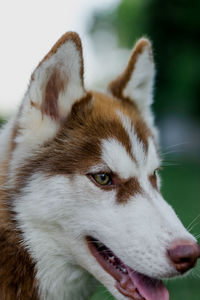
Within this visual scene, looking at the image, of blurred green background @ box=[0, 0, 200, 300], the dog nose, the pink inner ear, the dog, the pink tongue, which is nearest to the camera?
the dog nose

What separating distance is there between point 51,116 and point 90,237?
101 centimetres

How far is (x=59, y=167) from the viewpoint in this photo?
318 cm

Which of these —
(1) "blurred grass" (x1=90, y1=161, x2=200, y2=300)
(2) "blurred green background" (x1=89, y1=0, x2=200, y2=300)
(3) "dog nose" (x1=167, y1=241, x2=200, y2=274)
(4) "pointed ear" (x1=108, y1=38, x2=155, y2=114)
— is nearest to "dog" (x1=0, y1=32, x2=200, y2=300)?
(3) "dog nose" (x1=167, y1=241, x2=200, y2=274)

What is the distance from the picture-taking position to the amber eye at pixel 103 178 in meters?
3.13

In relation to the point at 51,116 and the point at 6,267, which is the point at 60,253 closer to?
the point at 6,267

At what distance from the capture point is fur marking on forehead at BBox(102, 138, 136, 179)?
125 inches

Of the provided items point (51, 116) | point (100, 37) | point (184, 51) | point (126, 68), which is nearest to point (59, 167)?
point (51, 116)

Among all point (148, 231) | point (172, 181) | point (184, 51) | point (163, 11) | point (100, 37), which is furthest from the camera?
point (100, 37)

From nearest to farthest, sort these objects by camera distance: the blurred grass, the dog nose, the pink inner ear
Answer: the dog nose < the pink inner ear < the blurred grass

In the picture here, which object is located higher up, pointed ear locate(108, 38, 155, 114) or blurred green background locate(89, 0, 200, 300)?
blurred green background locate(89, 0, 200, 300)

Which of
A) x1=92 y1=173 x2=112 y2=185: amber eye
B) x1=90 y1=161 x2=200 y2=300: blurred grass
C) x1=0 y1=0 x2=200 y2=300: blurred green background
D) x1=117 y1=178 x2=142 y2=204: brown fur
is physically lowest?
x1=90 y1=161 x2=200 y2=300: blurred grass

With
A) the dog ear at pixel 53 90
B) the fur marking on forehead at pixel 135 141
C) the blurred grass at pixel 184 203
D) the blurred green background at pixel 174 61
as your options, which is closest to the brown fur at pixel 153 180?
the fur marking on forehead at pixel 135 141

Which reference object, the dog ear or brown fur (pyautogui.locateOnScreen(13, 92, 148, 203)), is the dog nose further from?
the dog ear

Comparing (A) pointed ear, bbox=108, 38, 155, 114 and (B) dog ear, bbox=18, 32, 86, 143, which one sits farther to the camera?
(A) pointed ear, bbox=108, 38, 155, 114
